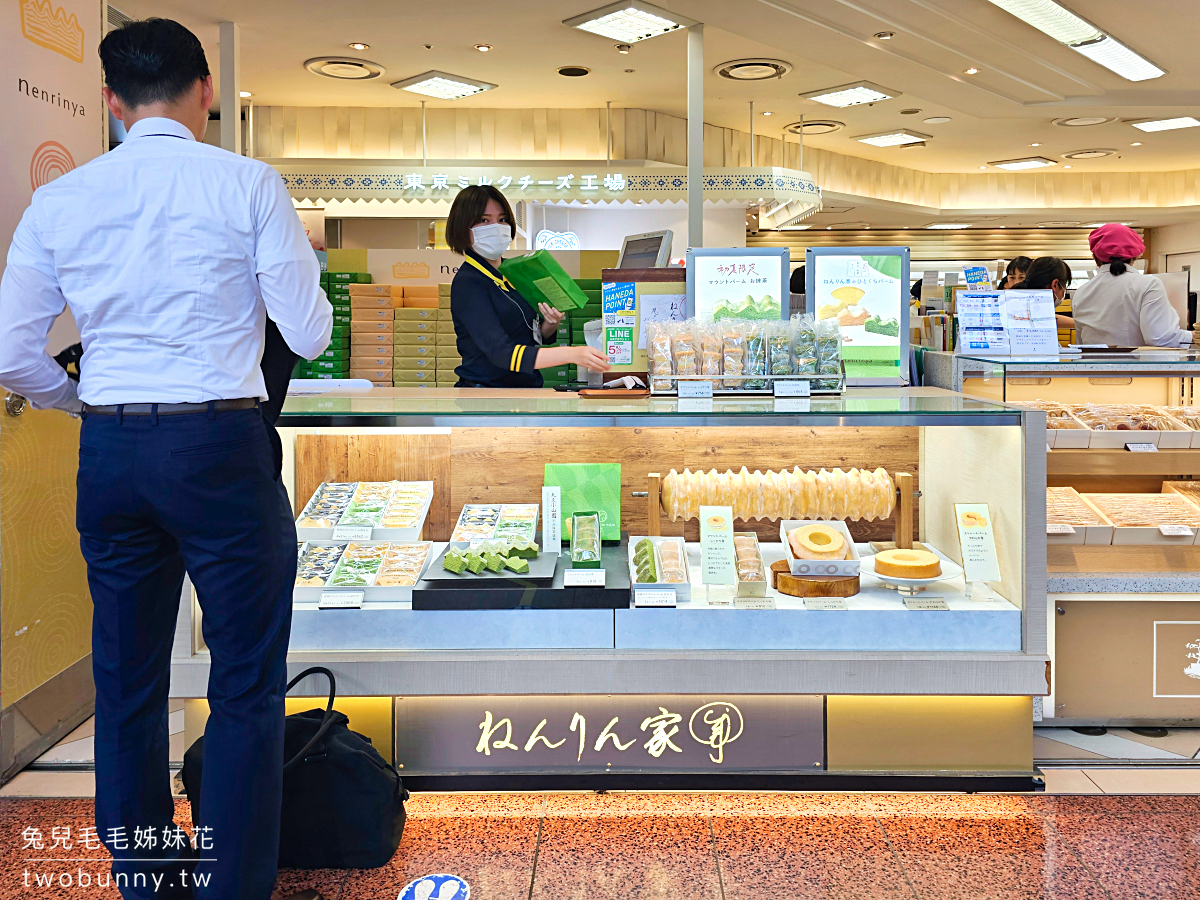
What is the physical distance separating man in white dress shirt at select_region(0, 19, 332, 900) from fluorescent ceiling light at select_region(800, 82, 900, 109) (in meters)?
8.11

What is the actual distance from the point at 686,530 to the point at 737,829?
97 cm

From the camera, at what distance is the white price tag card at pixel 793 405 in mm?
2213

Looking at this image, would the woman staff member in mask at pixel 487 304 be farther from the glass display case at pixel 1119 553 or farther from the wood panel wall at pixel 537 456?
the glass display case at pixel 1119 553

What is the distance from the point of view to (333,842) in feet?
6.89

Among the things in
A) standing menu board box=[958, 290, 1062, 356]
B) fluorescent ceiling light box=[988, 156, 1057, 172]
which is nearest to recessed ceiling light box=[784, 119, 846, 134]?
fluorescent ceiling light box=[988, 156, 1057, 172]

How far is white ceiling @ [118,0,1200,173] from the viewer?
6.51m

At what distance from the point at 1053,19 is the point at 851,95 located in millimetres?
2620

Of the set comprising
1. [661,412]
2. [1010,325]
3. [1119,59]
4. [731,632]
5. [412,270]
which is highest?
[1119,59]

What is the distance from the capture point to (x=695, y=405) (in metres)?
2.31

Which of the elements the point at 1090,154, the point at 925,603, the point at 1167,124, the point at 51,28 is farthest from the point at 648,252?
the point at 1090,154

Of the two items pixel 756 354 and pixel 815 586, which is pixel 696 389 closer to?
pixel 756 354

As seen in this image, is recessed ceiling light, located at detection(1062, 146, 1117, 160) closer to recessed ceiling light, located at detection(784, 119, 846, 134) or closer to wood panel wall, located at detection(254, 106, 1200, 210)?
recessed ceiling light, located at detection(784, 119, 846, 134)

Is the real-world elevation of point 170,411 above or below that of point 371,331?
below

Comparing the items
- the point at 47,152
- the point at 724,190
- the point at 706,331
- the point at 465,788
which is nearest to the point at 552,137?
the point at 724,190
